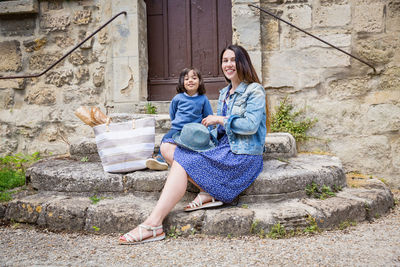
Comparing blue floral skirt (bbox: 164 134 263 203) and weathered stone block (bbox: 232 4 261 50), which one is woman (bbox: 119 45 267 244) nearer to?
blue floral skirt (bbox: 164 134 263 203)

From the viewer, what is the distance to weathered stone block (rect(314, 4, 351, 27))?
346 cm

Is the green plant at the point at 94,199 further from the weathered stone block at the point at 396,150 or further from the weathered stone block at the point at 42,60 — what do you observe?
the weathered stone block at the point at 396,150

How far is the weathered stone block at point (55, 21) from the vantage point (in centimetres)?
398

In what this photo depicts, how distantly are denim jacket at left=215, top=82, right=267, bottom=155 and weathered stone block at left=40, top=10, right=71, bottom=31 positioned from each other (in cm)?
267

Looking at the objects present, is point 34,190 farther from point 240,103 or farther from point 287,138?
point 287,138

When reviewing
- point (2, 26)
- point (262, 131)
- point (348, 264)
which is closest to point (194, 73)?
point (262, 131)

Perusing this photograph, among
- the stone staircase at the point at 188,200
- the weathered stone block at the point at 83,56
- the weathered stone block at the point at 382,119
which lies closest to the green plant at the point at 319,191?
the stone staircase at the point at 188,200

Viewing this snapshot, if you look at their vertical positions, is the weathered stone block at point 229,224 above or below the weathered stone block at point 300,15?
below

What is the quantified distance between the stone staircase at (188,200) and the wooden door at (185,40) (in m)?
1.66

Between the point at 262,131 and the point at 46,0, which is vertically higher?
the point at 46,0

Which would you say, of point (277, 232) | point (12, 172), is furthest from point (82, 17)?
A: point (277, 232)

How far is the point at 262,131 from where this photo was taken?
233 cm

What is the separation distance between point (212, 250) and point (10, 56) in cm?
367

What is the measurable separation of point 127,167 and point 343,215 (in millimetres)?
1598
